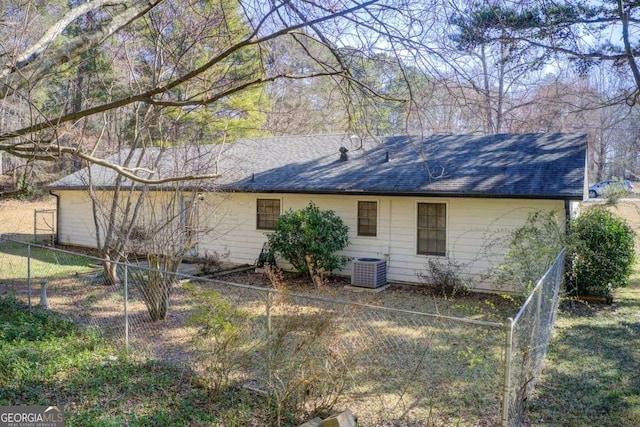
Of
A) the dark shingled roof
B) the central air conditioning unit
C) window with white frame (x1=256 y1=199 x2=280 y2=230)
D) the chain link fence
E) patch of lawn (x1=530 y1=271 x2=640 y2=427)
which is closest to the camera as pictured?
the chain link fence

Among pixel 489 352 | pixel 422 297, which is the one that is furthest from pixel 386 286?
pixel 489 352

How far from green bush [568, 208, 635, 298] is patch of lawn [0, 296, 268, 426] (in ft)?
24.5

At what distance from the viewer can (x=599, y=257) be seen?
9383 millimetres

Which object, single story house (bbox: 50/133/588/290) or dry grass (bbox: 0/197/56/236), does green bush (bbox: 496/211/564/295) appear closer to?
single story house (bbox: 50/133/588/290)

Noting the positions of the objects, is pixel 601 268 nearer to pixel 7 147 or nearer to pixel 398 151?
pixel 398 151

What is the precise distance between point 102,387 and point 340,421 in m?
2.59

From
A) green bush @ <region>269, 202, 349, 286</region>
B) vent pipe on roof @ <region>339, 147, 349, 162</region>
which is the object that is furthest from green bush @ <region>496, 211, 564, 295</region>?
vent pipe on roof @ <region>339, 147, 349, 162</region>

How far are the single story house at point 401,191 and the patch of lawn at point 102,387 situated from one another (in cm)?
323

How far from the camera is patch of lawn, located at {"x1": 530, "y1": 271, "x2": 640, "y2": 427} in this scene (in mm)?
4793

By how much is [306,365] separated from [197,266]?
956 cm

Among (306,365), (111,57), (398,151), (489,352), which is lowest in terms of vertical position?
(489,352)

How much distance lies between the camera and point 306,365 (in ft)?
14.4

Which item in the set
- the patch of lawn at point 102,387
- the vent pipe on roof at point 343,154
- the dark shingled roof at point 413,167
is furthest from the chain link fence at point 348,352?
the vent pipe on roof at point 343,154

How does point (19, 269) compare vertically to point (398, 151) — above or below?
below
